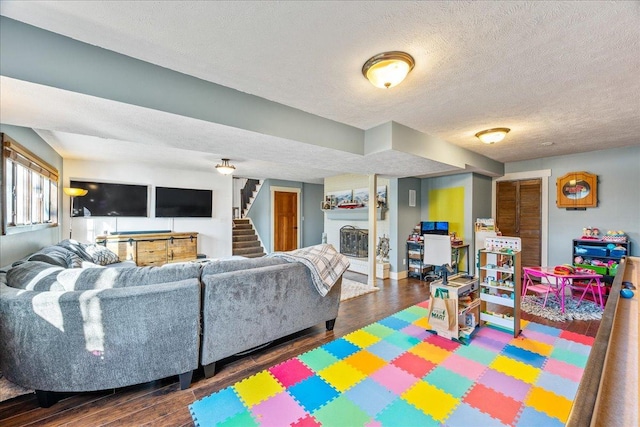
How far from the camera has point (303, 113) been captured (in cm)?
276

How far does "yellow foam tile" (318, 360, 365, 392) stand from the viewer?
1962mm

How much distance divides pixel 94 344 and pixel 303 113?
8.38 ft

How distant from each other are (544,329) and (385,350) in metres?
1.88

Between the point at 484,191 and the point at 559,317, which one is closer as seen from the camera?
the point at 559,317

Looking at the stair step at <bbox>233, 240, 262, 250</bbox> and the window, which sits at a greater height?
the window

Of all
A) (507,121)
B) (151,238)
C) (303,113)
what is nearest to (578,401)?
(303,113)

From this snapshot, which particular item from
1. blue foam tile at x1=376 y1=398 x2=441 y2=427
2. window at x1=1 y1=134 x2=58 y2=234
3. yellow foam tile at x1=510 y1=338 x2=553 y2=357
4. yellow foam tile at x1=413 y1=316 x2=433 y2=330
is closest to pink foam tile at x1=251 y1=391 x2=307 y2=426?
blue foam tile at x1=376 y1=398 x2=441 y2=427

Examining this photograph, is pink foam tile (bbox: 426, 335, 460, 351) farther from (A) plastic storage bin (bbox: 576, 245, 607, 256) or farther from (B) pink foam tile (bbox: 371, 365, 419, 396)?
(A) plastic storage bin (bbox: 576, 245, 607, 256)

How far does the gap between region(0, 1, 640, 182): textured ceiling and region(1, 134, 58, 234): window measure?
77 centimetres

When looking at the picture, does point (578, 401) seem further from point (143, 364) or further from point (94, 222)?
point (94, 222)

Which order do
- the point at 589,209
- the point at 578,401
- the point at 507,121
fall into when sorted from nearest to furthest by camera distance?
the point at 578,401 < the point at 507,121 < the point at 589,209

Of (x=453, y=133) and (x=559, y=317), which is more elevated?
(x=453, y=133)

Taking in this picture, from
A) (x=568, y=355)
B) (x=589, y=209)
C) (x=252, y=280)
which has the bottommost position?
(x=568, y=355)

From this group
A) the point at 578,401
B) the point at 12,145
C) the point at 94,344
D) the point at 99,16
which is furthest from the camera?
the point at 12,145
